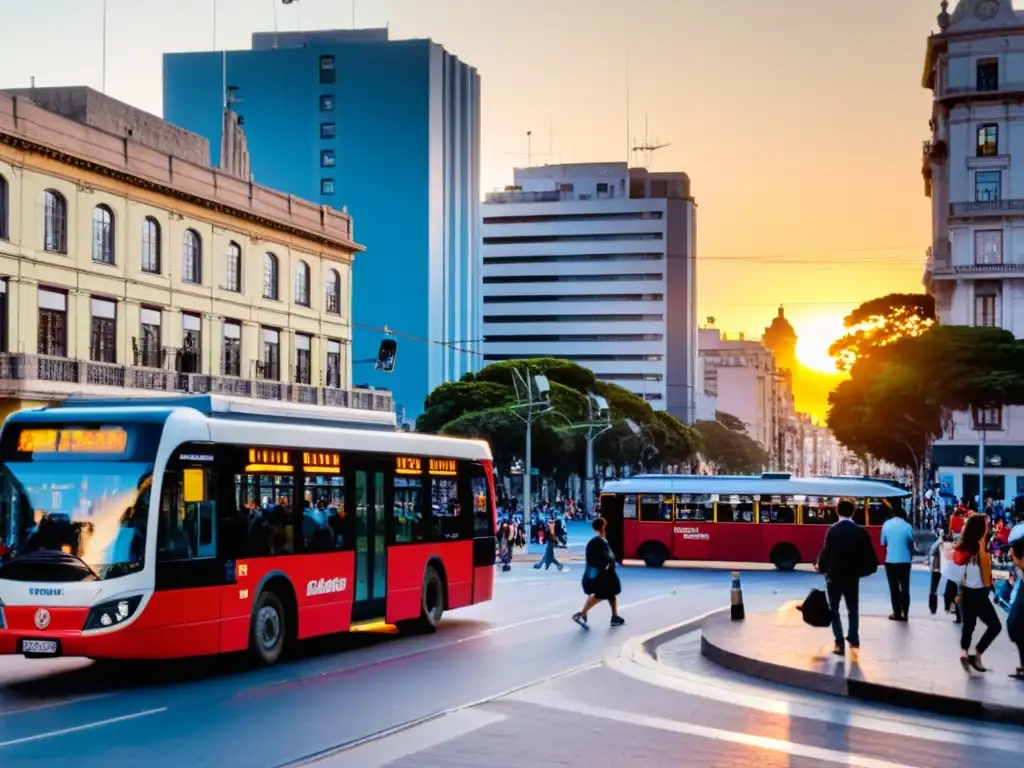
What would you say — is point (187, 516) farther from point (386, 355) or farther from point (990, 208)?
point (990, 208)

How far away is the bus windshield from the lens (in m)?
14.9

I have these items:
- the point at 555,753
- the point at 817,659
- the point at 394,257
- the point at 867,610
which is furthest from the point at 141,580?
the point at 394,257

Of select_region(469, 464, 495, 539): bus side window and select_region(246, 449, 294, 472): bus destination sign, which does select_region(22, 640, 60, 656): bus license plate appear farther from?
select_region(469, 464, 495, 539): bus side window

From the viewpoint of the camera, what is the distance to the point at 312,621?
1817 centimetres

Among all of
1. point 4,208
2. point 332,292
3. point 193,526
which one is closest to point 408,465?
point 193,526

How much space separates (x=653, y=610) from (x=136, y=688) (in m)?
13.9

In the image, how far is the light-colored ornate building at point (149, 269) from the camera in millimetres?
43625

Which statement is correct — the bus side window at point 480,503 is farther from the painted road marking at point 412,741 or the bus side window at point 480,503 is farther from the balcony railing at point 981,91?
the balcony railing at point 981,91

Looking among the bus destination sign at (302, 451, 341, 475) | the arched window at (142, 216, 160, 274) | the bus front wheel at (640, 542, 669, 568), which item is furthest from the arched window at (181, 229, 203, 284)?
the bus destination sign at (302, 451, 341, 475)

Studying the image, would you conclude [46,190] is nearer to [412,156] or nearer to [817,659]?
[817,659]

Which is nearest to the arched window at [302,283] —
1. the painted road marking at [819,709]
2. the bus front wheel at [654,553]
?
A: the bus front wheel at [654,553]

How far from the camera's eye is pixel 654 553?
45219 millimetres

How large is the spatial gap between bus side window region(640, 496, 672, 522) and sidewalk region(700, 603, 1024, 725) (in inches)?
856

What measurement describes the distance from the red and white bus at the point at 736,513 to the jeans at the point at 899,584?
67.3 ft
